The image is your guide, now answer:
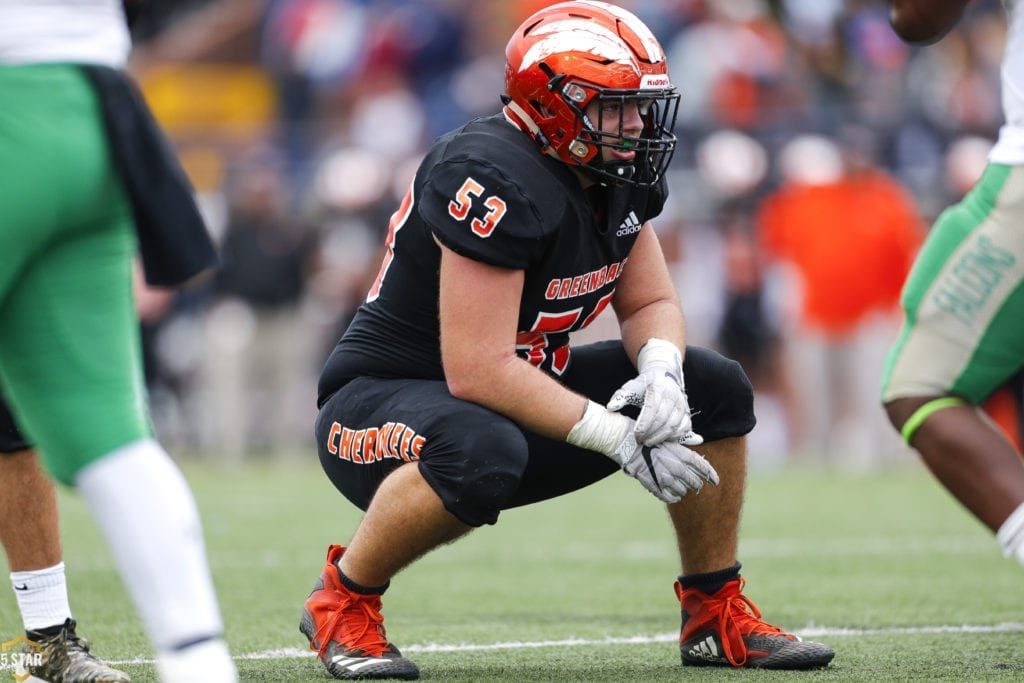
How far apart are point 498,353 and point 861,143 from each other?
858 cm

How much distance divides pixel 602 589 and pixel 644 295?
1.78 metres

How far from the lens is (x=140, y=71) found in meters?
17.3

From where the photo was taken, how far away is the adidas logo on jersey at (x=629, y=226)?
3982mm

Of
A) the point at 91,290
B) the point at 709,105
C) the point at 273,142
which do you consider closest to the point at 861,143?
the point at 709,105

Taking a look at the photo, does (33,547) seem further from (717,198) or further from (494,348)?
(717,198)

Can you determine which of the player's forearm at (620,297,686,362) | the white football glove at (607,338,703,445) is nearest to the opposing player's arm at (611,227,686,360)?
the player's forearm at (620,297,686,362)

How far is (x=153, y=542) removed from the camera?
2688mm

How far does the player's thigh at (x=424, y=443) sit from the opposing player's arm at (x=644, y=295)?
518 millimetres

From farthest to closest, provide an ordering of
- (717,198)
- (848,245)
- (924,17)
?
(717,198) < (848,245) < (924,17)

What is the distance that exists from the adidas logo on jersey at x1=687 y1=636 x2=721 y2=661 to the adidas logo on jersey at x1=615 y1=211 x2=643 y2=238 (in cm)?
101

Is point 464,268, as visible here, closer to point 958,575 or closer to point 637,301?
point 637,301

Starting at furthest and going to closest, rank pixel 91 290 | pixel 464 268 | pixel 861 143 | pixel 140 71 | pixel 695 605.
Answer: pixel 140 71, pixel 861 143, pixel 695 605, pixel 464 268, pixel 91 290

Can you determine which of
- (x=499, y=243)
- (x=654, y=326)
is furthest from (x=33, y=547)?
(x=654, y=326)

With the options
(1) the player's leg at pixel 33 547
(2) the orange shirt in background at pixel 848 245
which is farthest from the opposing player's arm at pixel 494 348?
(2) the orange shirt in background at pixel 848 245
